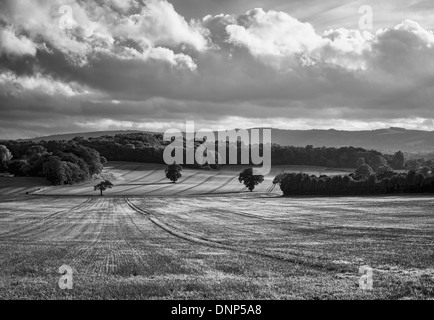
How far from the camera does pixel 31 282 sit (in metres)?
20.8

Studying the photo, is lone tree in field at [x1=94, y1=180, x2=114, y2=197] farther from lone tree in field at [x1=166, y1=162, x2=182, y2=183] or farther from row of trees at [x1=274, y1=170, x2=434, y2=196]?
row of trees at [x1=274, y1=170, x2=434, y2=196]

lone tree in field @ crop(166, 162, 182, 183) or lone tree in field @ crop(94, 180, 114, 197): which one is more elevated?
lone tree in field @ crop(166, 162, 182, 183)

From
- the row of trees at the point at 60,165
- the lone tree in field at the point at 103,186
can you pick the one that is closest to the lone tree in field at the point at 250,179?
the lone tree in field at the point at 103,186

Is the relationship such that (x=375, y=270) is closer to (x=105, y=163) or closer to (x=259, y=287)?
(x=259, y=287)

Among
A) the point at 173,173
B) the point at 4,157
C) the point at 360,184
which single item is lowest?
the point at 360,184

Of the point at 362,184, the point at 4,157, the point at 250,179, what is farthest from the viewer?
the point at 4,157

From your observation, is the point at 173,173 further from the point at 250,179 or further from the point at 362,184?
the point at 362,184

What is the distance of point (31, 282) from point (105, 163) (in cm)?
16403

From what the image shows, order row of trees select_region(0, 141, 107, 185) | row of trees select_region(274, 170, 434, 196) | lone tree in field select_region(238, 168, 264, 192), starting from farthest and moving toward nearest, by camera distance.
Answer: row of trees select_region(0, 141, 107, 185), lone tree in field select_region(238, 168, 264, 192), row of trees select_region(274, 170, 434, 196)

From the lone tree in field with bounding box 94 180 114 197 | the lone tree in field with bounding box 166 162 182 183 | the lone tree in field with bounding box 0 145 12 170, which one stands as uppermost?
the lone tree in field with bounding box 0 145 12 170

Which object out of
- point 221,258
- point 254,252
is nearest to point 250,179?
point 254,252

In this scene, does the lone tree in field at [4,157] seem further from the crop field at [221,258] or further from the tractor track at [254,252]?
the tractor track at [254,252]

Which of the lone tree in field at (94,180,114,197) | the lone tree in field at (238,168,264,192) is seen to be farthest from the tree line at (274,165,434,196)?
the lone tree in field at (94,180,114,197)

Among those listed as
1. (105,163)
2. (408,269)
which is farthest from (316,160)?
(408,269)
